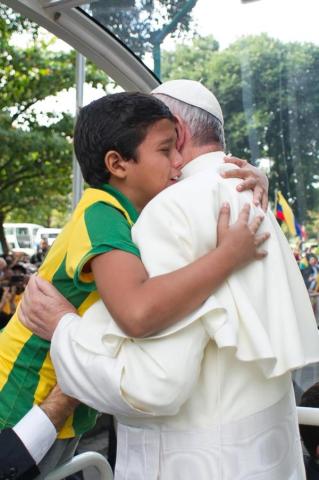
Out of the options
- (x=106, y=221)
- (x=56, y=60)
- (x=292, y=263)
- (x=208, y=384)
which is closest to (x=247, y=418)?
(x=208, y=384)

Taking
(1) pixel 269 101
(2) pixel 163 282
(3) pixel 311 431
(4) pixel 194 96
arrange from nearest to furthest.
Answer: (2) pixel 163 282, (4) pixel 194 96, (3) pixel 311 431, (1) pixel 269 101

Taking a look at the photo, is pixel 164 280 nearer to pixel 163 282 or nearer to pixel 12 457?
pixel 163 282

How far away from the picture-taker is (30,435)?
5.42 feet

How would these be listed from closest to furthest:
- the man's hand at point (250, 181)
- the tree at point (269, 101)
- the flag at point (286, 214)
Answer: the man's hand at point (250, 181), the tree at point (269, 101), the flag at point (286, 214)

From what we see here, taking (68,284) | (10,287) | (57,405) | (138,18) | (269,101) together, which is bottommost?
(10,287)

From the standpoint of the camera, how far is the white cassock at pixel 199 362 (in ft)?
4.44

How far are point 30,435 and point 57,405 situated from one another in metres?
0.10

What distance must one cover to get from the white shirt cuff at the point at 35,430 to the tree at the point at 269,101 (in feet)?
11.4

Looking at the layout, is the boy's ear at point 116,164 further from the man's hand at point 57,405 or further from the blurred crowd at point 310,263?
the blurred crowd at point 310,263

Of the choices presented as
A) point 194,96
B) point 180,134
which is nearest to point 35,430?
point 180,134

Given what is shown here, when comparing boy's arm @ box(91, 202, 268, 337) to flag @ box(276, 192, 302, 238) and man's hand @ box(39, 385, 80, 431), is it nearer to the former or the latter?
man's hand @ box(39, 385, 80, 431)

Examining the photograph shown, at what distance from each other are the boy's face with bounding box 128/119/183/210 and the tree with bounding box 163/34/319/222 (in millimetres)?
3215

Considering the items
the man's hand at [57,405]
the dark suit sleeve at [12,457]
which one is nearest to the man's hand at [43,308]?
the man's hand at [57,405]

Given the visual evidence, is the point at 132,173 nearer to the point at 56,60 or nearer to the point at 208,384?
the point at 208,384
